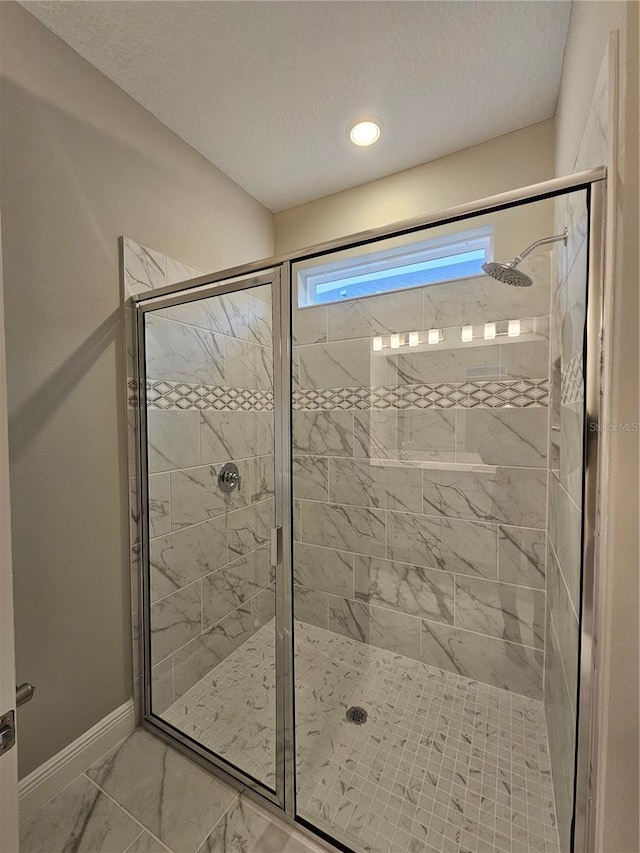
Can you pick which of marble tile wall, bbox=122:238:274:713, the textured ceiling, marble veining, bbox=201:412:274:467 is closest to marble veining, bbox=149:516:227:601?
marble tile wall, bbox=122:238:274:713

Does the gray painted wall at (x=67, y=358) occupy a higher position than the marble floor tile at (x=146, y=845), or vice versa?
the gray painted wall at (x=67, y=358)

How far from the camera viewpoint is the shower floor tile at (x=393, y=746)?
1067mm

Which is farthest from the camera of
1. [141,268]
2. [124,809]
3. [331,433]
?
[331,433]

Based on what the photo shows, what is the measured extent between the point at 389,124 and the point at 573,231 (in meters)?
1.03

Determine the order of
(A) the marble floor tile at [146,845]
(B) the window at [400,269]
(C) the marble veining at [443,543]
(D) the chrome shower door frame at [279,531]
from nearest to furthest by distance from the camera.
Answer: (A) the marble floor tile at [146,845] < (D) the chrome shower door frame at [279,531] < (C) the marble veining at [443,543] < (B) the window at [400,269]

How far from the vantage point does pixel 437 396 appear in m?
1.71

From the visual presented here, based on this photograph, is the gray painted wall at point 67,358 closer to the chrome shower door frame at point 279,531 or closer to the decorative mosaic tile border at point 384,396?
the decorative mosaic tile border at point 384,396

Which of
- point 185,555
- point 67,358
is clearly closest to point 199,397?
point 67,358

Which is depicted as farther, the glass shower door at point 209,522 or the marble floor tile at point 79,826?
the glass shower door at point 209,522

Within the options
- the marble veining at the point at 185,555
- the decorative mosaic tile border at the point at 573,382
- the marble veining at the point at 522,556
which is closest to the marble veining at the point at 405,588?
the marble veining at the point at 522,556

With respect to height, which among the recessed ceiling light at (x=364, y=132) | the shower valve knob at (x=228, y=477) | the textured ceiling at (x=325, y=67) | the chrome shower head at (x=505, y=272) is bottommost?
the shower valve knob at (x=228, y=477)

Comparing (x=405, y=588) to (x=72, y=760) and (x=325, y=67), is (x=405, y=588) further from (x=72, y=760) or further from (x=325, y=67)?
(x=325, y=67)

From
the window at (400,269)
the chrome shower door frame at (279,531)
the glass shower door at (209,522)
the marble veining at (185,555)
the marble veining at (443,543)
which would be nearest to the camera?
the chrome shower door frame at (279,531)

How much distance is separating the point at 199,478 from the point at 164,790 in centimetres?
105
